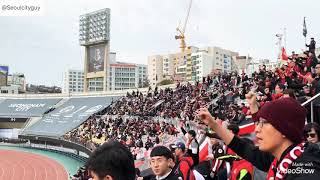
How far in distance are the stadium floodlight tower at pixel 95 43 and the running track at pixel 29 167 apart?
61.8ft

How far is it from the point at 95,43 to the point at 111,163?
5556cm

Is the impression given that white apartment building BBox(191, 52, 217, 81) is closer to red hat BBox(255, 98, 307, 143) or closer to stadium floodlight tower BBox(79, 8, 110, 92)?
stadium floodlight tower BBox(79, 8, 110, 92)

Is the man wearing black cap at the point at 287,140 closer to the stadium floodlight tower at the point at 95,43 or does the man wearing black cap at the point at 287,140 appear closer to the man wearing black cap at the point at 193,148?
the man wearing black cap at the point at 193,148

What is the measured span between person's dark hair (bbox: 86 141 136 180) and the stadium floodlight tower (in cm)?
5029

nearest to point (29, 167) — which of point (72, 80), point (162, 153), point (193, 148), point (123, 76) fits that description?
point (193, 148)

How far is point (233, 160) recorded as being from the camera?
469 centimetres

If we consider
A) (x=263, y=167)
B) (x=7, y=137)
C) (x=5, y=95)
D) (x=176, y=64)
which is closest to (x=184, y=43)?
(x=176, y=64)

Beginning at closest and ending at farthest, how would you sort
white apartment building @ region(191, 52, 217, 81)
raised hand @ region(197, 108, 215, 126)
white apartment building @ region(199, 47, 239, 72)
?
raised hand @ region(197, 108, 215, 126)
white apartment building @ region(191, 52, 217, 81)
white apartment building @ region(199, 47, 239, 72)

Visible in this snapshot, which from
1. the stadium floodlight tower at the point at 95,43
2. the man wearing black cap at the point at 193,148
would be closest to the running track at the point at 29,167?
the stadium floodlight tower at the point at 95,43

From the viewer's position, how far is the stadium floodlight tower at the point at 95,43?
5481 centimetres

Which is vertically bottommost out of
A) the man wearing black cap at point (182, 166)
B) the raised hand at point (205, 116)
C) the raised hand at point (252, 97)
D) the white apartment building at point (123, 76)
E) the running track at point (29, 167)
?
the running track at point (29, 167)

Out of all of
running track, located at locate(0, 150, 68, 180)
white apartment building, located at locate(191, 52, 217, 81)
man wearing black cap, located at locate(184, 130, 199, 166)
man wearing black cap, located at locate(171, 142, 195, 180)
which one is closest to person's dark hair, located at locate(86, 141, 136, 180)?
man wearing black cap, located at locate(171, 142, 195, 180)

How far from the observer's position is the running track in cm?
2652

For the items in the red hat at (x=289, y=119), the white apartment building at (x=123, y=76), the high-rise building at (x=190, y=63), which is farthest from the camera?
the white apartment building at (x=123, y=76)
